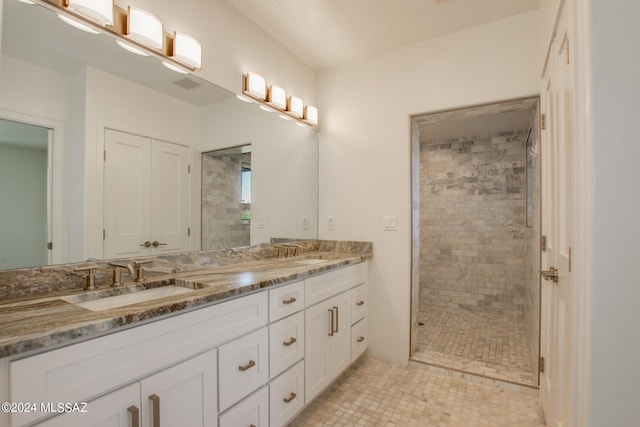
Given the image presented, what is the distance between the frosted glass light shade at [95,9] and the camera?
122 cm

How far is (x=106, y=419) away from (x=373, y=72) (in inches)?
104

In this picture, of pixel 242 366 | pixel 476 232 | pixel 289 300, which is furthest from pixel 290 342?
pixel 476 232

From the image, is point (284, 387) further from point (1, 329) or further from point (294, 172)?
point (294, 172)

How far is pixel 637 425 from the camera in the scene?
0.80m

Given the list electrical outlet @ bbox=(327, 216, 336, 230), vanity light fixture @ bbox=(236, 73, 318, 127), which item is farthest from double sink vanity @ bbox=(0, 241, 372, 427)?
vanity light fixture @ bbox=(236, 73, 318, 127)

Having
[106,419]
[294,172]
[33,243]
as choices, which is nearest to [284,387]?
[106,419]

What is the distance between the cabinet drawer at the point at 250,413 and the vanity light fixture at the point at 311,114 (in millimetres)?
2019

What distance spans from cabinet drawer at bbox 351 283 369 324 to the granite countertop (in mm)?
682

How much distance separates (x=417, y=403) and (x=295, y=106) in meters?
2.27

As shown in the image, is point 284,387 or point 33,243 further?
point 284,387

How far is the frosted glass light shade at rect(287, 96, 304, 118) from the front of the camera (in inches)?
95.7

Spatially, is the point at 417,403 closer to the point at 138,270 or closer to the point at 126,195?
the point at 138,270

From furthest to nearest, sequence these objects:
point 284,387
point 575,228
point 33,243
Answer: point 284,387
point 33,243
point 575,228

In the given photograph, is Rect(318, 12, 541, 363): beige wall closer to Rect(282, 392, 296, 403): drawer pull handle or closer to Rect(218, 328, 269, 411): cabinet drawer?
Rect(282, 392, 296, 403): drawer pull handle
